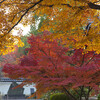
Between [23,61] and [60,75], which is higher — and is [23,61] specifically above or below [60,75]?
above

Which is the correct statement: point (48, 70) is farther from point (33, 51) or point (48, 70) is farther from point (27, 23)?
point (27, 23)

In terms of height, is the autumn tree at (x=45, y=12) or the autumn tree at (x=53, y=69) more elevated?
the autumn tree at (x=45, y=12)

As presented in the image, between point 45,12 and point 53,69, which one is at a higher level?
point 45,12

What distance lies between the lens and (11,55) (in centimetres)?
2253

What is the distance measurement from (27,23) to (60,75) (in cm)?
211

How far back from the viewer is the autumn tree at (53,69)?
4809mm

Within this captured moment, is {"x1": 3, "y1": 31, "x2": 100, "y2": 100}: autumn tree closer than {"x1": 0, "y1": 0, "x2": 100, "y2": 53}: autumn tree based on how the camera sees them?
No

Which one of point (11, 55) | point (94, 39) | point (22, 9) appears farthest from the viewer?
point (11, 55)

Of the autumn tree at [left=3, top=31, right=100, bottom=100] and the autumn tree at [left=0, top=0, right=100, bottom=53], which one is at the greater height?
the autumn tree at [left=0, top=0, right=100, bottom=53]

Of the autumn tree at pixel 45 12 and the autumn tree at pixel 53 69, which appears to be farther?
the autumn tree at pixel 53 69

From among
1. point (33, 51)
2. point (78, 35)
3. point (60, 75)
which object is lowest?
point (60, 75)

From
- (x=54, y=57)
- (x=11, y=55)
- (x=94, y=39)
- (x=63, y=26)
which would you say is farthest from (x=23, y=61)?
(x=11, y=55)

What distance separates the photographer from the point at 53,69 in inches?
210

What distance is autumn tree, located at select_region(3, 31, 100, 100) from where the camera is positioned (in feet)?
15.8
